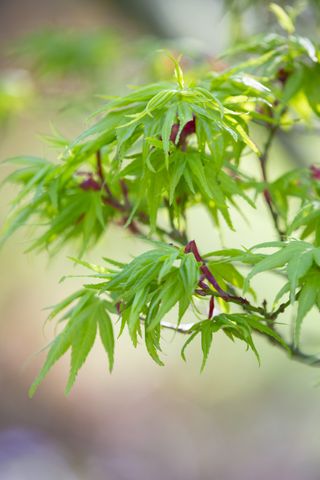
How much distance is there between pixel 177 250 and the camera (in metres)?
0.84

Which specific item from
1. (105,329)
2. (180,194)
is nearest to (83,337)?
(105,329)

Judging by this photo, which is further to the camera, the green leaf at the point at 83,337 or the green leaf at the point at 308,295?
the green leaf at the point at 83,337

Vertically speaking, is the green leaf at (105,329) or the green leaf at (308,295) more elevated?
the green leaf at (308,295)

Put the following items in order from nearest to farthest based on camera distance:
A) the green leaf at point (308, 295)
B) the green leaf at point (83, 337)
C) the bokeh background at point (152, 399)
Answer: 1. the green leaf at point (308, 295)
2. the green leaf at point (83, 337)
3. the bokeh background at point (152, 399)

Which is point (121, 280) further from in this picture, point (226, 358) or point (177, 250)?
point (226, 358)

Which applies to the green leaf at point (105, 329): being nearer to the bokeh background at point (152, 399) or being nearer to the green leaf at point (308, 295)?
the green leaf at point (308, 295)

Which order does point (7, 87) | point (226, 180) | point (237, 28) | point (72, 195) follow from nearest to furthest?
point (226, 180) < point (72, 195) < point (237, 28) < point (7, 87)

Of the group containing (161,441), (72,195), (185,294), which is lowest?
(161,441)

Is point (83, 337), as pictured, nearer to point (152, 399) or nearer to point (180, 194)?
point (180, 194)

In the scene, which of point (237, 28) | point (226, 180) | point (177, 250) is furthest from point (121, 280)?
point (237, 28)

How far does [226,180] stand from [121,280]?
0.61 feet

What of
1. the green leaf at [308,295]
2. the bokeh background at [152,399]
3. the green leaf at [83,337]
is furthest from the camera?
the bokeh background at [152,399]

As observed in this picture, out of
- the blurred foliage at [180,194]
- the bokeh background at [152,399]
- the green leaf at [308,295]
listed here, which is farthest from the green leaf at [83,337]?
the bokeh background at [152,399]

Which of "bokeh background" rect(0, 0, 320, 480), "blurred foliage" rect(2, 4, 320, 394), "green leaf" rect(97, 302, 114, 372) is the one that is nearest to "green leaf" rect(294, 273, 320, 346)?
"blurred foliage" rect(2, 4, 320, 394)
